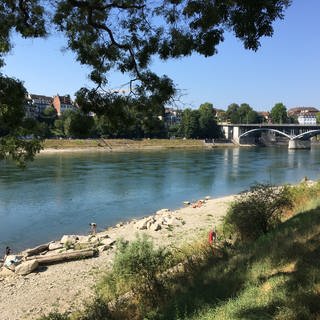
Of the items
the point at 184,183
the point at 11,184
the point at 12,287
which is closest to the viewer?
the point at 12,287

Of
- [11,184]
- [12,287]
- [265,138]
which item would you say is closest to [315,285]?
[12,287]

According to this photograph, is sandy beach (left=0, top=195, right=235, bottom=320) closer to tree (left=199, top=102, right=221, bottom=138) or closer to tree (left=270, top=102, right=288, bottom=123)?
tree (left=199, top=102, right=221, bottom=138)

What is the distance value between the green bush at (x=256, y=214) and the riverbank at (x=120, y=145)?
64944mm

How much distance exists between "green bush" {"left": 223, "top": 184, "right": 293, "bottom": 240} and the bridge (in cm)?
9954

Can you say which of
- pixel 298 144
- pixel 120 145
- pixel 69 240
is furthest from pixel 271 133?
pixel 69 240

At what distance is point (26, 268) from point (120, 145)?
7986 centimetres

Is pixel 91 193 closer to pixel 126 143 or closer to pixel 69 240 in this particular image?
pixel 69 240

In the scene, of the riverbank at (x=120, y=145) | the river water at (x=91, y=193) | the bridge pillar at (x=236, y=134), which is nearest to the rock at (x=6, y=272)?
the river water at (x=91, y=193)

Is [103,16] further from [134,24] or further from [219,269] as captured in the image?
[219,269]

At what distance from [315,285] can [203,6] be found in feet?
11.3

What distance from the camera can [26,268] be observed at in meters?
13.6

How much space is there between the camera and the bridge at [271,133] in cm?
10862

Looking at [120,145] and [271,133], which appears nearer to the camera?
[120,145]

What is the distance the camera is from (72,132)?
255 inches
